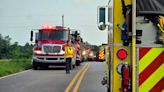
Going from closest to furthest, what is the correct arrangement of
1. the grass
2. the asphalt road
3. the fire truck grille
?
the asphalt road < the grass < the fire truck grille

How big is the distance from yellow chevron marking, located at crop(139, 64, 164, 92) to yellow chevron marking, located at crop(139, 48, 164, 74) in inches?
6.6

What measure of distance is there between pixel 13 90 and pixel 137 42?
10.8m

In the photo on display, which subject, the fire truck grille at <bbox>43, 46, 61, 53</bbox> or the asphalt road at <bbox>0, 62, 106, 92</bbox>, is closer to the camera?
the asphalt road at <bbox>0, 62, 106, 92</bbox>

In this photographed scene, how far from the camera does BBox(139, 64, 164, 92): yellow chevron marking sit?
7574 millimetres

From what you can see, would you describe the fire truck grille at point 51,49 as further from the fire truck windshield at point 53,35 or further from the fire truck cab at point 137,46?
the fire truck cab at point 137,46

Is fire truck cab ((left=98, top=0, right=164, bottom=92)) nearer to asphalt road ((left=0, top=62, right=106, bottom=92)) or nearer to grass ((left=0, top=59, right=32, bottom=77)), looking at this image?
asphalt road ((left=0, top=62, right=106, bottom=92))

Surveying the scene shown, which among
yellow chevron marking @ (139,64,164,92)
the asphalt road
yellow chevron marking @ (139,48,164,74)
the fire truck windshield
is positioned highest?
the fire truck windshield

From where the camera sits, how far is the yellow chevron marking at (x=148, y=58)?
7.57m

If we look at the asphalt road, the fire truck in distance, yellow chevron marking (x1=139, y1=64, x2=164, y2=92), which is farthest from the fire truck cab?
the fire truck in distance

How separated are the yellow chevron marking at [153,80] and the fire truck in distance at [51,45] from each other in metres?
26.6

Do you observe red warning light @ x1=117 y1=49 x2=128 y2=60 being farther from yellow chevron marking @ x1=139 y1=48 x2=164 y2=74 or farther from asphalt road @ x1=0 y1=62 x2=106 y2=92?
asphalt road @ x1=0 y1=62 x2=106 y2=92

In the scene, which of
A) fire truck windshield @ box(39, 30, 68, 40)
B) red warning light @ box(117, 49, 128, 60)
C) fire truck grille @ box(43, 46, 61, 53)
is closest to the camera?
red warning light @ box(117, 49, 128, 60)

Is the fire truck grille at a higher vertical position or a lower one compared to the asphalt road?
higher

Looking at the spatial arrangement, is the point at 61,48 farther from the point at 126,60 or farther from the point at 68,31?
the point at 126,60
